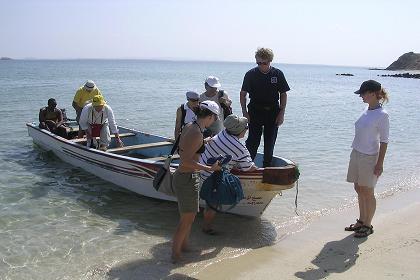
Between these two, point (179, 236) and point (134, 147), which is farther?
point (134, 147)

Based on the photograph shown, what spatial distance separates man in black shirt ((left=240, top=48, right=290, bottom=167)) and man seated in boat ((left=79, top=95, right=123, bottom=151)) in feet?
10.4

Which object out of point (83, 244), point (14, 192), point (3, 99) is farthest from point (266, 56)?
point (3, 99)

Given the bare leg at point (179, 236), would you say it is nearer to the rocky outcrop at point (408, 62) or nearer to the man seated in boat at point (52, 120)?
the man seated in boat at point (52, 120)

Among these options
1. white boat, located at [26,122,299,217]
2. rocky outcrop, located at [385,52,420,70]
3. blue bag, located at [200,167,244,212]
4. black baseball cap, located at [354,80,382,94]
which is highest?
rocky outcrop, located at [385,52,420,70]

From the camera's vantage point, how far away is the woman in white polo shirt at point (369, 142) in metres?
5.63

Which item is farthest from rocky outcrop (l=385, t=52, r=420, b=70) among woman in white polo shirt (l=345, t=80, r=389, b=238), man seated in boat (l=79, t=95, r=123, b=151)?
woman in white polo shirt (l=345, t=80, r=389, b=238)

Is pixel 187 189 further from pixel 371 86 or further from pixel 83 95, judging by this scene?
pixel 83 95

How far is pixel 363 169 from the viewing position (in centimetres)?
586

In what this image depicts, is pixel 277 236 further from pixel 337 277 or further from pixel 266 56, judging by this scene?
pixel 266 56

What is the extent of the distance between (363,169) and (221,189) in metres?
1.76

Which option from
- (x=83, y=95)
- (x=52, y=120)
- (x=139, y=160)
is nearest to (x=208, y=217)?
(x=139, y=160)

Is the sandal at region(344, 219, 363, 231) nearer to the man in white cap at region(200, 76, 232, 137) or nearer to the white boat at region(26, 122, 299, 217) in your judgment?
the white boat at region(26, 122, 299, 217)

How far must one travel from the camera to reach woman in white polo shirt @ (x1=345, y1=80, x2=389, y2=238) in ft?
18.5

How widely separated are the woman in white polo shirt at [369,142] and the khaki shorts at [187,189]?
2115mm
